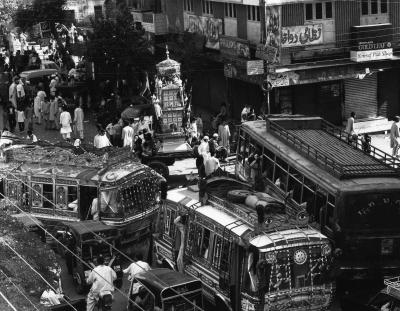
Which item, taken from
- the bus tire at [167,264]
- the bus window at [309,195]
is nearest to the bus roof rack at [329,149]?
the bus window at [309,195]

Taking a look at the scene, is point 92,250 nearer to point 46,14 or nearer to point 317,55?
point 317,55

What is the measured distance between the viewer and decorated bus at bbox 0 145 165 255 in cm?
2288

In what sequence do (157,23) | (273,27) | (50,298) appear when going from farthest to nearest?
(157,23), (273,27), (50,298)

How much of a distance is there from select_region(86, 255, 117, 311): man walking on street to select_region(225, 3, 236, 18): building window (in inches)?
853

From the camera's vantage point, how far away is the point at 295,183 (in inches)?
845

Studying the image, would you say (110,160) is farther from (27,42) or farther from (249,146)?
(27,42)

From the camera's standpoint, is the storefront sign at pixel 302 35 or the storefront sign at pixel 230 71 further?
the storefront sign at pixel 230 71

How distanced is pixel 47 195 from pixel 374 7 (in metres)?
17.2

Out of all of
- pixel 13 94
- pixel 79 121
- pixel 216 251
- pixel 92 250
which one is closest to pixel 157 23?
pixel 13 94

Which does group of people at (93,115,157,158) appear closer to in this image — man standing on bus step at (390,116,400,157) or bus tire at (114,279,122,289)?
man standing on bus step at (390,116,400,157)

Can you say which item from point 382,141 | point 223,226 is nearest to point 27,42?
point 382,141

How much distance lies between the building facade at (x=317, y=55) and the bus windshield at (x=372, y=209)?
1569 cm

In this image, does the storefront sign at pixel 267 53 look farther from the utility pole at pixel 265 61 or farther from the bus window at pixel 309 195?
the bus window at pixel 309 195

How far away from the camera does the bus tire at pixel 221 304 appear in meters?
17.6
